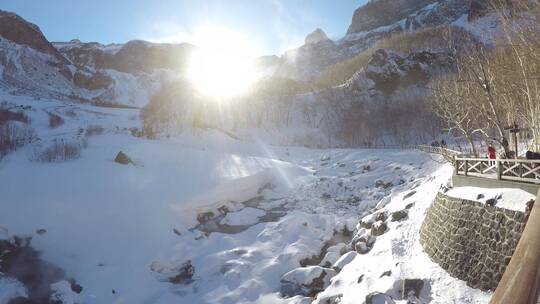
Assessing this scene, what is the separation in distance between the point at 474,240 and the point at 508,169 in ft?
10.1

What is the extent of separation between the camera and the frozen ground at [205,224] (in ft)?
49.1

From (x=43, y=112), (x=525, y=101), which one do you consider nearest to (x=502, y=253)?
(x=525, y=101)

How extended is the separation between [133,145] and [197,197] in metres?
15.4

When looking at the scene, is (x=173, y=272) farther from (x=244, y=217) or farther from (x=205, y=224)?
(x=244, y=217)

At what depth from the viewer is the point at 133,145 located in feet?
124

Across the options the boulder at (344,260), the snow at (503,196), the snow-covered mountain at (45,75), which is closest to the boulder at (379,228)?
the boulder at (344,260)

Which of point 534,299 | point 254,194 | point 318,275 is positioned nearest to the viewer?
point 534,299

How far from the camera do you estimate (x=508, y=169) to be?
12.2m

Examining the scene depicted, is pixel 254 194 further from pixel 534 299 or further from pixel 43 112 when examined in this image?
pixel 43 112

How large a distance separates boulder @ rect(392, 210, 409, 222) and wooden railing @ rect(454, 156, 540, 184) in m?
3.30

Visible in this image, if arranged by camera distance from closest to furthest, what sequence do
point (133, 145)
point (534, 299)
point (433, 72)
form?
1. point (534, 299)
2. point (133, 145)
3. point (433, 72)

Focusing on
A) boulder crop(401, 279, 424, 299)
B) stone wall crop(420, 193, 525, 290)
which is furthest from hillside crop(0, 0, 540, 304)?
stone wall crop(420, 193, 525, 290)

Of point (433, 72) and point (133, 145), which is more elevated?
point (433, 72)

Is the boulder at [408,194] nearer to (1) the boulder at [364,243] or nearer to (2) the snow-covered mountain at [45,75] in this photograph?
(1) the boulder at [364,243]
